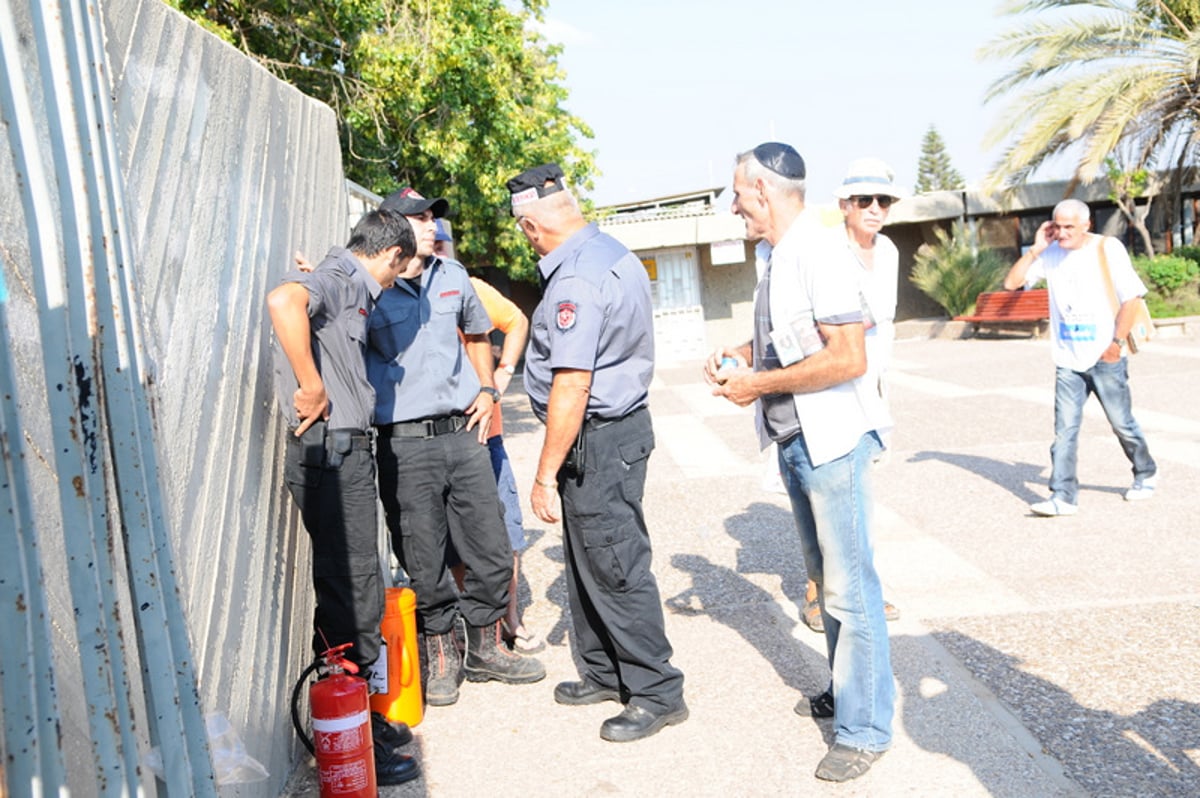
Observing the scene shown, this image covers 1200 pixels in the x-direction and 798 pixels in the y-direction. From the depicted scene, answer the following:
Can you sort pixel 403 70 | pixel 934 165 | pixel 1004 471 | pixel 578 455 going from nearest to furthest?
pixel 578 455
pixel 1004 471
pixel 403 70
pixel 934 165

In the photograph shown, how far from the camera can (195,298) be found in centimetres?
329

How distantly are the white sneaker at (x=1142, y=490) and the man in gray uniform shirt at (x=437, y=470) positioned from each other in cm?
432

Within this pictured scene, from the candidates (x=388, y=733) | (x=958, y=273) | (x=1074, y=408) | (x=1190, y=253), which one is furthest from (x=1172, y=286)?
(x=388, y=733)

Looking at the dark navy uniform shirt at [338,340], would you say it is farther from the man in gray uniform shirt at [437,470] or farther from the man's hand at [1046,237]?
the man's hand at [1046,237]

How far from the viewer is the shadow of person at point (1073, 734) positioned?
3451 millimetres

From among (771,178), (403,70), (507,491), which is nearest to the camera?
(771,178)

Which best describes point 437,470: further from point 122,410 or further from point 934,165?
point 934,165

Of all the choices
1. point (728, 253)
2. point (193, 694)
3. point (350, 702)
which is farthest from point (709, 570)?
point (728, 253)

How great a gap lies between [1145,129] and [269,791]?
20.7m

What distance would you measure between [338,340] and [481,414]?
3.29 feet

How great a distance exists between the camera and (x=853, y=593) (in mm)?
3666

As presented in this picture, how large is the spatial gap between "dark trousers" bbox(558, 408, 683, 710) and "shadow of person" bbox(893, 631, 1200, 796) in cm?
96

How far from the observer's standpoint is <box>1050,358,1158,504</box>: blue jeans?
6844mm

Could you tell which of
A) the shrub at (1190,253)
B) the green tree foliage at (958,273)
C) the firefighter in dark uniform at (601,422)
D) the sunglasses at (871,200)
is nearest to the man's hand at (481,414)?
the firefighter in dark uniform at (601,422)
